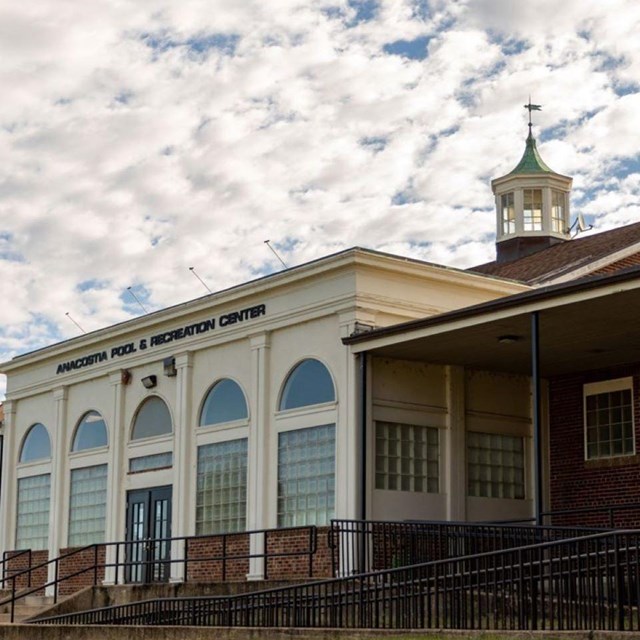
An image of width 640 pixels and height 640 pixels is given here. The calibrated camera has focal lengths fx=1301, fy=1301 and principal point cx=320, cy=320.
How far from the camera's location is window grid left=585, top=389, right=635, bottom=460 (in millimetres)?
23141

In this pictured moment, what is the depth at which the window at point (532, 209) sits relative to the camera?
1248 inches

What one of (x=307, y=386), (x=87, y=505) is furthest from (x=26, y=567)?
(x=307, y=386)

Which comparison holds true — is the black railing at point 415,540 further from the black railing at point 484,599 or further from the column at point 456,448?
the column at point 456,448

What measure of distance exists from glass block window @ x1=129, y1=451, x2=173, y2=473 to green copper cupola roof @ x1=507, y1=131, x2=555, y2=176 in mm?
11037

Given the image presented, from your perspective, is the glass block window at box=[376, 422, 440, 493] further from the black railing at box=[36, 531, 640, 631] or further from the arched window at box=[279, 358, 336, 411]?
the black railing at box=[36, 531, 640, 631]

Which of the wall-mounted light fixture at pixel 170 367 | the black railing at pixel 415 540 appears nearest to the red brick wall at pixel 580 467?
the black railing at pixel 415 540

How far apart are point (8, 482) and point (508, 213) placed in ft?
47.1

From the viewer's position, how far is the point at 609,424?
23.6 meters

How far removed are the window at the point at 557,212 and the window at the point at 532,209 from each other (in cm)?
32

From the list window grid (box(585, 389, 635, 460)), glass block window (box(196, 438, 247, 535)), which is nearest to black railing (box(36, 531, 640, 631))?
glass block window (box(196, 438, 247, 535))

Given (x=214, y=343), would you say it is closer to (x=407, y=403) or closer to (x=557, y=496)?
(x=407, y=403)

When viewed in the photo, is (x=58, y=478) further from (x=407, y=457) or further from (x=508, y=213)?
(x=508, y=213)

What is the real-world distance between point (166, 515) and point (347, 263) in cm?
784

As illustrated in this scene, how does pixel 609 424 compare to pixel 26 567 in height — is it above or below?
above
